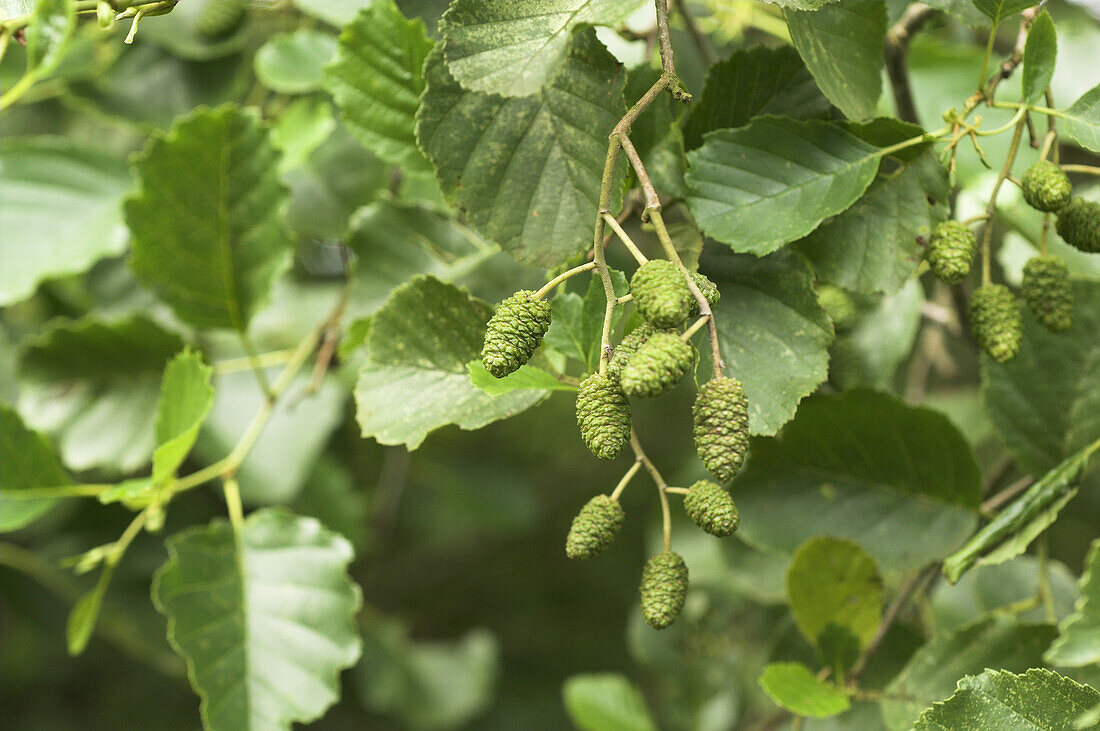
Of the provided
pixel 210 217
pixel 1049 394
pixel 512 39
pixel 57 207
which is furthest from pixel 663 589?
pixel 57 207

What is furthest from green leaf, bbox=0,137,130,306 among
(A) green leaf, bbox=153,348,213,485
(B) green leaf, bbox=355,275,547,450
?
(B) green leaf, bbox=355,275,547,450

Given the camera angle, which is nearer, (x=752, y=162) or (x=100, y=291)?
(x=752, y=162)

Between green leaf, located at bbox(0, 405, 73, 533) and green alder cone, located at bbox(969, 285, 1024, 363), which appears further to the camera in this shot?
green leaf, located at bbox(0, 405, 73, 533)

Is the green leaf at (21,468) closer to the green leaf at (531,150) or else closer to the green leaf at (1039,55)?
the green leaf at (531,150)

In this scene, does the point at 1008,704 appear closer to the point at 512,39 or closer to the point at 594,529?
the point at 594,529

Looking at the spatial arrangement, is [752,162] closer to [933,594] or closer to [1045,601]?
[1045,601]

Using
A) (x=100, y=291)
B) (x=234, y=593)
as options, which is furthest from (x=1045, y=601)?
(x=100, y=291)

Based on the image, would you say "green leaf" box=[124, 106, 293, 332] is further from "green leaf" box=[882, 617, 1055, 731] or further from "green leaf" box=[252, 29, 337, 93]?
"green leaf" box=[882, 617, 1055, 731]
